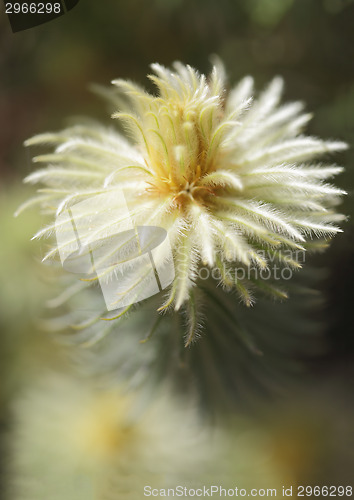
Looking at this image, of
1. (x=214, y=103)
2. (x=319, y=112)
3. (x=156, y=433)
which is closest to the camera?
(x=214, y=103)

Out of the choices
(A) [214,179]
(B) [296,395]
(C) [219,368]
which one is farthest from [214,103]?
(B) [296,395]

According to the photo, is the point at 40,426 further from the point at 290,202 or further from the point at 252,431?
the point at 290,202

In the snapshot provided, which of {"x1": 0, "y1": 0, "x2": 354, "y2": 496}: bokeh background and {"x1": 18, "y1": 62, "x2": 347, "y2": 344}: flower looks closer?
{"x1": 18, "y1": 62, "x2": 347, "y2": 344}: flower

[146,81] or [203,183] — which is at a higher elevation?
[146,81]

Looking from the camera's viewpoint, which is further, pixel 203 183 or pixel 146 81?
pixel 146 81
